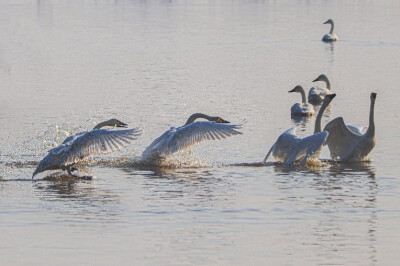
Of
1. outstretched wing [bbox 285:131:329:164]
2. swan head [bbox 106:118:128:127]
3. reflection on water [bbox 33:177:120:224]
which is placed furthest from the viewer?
swan head [bbox 106:118:128:127]

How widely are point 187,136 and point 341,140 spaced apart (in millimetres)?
2661

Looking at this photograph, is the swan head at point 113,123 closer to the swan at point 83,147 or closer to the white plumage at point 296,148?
the swan at point 83,147

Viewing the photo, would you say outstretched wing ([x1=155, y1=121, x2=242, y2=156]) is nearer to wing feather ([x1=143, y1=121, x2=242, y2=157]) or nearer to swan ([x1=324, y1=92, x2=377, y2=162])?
wing feather ([x1=143, y1=121, x2=242, y2=157])

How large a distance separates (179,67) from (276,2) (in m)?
57.8

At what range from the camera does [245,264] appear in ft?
34.1

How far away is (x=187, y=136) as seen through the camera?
16016 millimetres

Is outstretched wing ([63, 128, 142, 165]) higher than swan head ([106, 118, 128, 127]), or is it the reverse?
swan head ([106, 118, 128, 127])

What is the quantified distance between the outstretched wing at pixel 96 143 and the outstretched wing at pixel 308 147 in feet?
7.66

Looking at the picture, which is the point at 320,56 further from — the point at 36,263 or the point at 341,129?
the point at 36,263

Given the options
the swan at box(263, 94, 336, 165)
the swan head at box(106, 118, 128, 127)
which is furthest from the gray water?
the swan head at box(106, 118, 128, 127)

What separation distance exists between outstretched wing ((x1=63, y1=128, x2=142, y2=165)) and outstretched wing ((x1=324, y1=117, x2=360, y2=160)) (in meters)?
3.36

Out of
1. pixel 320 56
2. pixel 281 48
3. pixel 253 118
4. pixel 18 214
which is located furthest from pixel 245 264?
pixel 281 48

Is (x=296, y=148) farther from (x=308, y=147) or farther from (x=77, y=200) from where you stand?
(x=77, y=200)

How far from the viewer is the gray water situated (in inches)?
441
